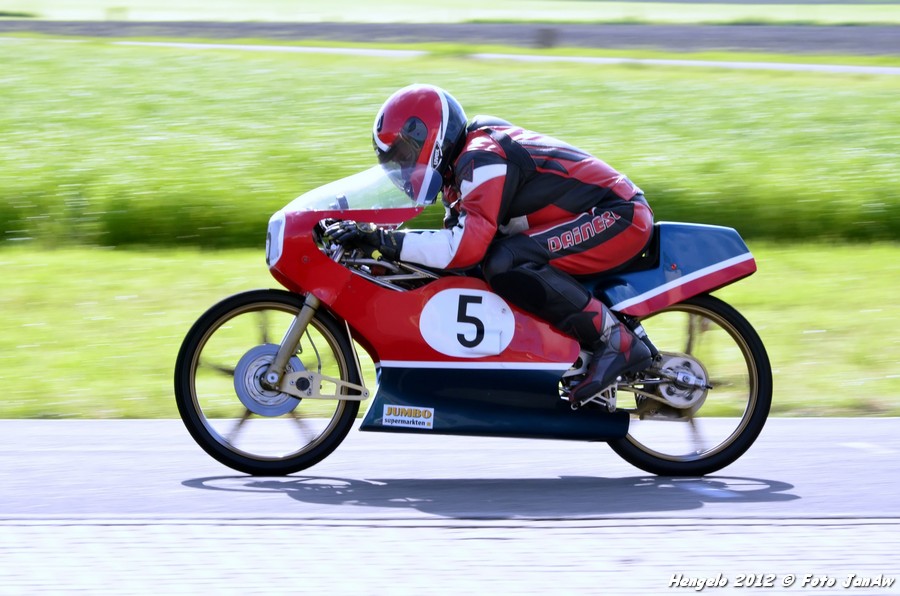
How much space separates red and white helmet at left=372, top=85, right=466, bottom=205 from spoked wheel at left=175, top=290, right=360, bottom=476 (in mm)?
682

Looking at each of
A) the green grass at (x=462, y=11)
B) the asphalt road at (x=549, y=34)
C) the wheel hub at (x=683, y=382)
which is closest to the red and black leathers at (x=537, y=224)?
the wheel hub at (x=683, y=382)

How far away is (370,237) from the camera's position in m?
5.44

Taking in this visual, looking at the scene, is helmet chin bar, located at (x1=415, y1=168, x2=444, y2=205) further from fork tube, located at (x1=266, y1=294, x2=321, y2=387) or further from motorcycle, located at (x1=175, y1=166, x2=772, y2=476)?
fork tube, located at (x1=266, y1=294, x2=321, y2=387)

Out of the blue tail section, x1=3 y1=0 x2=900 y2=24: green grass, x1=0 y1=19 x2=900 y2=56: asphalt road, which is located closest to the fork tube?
the blue tail section

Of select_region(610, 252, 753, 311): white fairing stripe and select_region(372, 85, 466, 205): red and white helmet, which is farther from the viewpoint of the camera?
select_region(610, 252, 753, 311): white fairing stripe

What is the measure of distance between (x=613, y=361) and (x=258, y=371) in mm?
1487

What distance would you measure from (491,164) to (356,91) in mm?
12746

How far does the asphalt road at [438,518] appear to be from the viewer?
→ 4.34 meters

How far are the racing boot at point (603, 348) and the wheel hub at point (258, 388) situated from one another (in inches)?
46.4

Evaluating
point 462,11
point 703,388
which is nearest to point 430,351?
point 703,388

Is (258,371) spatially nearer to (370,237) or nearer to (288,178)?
(370,237)

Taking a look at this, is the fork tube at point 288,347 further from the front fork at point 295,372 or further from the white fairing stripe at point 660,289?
the white fairing stripe at point 660,289

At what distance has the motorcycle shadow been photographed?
5.14m
